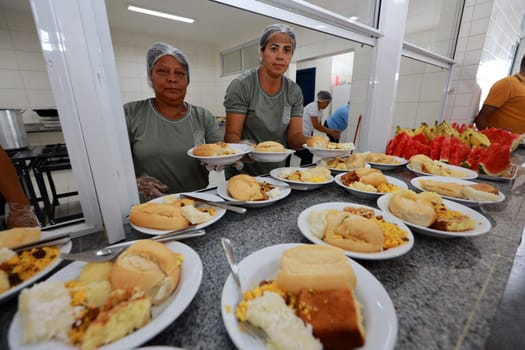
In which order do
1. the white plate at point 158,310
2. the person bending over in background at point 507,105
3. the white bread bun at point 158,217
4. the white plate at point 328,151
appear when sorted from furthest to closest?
1. the person bending over in background at point 507,105
2. the white plate at point 328,151
3. the white bread bun at point 158,217
4. the white plate at point 158,310

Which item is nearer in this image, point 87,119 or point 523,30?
point 87,119

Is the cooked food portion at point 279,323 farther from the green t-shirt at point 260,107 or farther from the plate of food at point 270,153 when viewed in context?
the green t-shirt at point 260,107

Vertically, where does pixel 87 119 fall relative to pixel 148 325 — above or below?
above

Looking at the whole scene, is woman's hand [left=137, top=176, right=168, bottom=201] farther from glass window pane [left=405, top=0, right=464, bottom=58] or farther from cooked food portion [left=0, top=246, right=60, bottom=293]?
glass window pane [left=405, top=0, right=464, bottom=58]

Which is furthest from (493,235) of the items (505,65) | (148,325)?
(505,65)

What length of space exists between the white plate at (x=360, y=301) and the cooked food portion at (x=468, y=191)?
0.73 meters

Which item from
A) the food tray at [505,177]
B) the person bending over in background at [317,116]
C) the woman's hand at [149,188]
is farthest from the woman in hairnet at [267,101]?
the person bending over in background at [317,116]

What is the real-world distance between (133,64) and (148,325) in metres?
6.61

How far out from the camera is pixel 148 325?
35 cm

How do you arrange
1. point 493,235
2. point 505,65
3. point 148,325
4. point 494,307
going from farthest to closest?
point 505,65, point 493,235, point 494,307, point 148,325

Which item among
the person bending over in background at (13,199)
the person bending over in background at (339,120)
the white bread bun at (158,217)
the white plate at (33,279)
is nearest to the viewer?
the white plate at (33,279)

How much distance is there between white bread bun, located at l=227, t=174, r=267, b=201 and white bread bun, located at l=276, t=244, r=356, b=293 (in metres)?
0.38

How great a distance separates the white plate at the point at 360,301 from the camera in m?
0.34

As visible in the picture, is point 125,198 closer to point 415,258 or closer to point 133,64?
point 415,258
